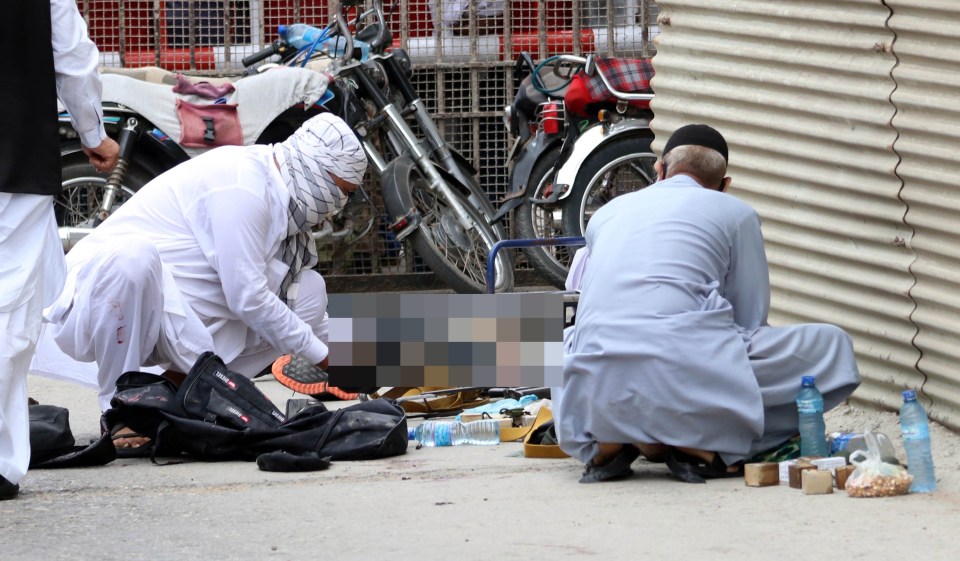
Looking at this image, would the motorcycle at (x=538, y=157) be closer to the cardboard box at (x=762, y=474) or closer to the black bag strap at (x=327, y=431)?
the black bag strap at (x=327, y=431)

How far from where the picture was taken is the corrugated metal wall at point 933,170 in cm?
450

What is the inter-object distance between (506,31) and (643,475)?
A: 4.87m

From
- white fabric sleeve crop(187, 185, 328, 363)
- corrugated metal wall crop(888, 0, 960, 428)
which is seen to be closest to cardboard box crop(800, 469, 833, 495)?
corrugated metal wall crop(888, 0, 960, 428)

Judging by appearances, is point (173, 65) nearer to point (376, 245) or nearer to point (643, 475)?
point (376, 245)

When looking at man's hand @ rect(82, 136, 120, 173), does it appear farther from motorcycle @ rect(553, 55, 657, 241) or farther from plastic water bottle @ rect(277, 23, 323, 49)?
plastic water bottle @ rect(277, 23, 323, 49)

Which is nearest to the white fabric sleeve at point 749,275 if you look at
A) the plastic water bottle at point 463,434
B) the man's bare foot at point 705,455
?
the man's bare foot at point 705,455

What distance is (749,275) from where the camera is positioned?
4.29m

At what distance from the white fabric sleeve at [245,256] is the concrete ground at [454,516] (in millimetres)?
809

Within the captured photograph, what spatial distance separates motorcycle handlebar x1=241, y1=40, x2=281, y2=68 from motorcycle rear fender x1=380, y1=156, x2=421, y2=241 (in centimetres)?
96

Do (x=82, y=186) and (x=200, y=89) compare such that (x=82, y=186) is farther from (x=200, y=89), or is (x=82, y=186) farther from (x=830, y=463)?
(x=830, y=463)

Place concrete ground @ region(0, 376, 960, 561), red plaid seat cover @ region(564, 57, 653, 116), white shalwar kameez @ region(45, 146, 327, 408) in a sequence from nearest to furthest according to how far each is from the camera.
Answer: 1. concrete ground @ region(0, 376, 960, 561)
2. white shalwar kameez @ region(45, 146, 327, 408)
3. red plaid seat cover @ region(564, 57, 653, 116)

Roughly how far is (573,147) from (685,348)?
380cm

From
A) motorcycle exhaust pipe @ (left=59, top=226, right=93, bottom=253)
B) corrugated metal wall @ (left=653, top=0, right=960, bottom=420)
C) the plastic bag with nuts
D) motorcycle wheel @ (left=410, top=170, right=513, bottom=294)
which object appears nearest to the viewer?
the plastic bag with nuts

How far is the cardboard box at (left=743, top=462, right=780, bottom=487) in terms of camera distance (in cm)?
401
